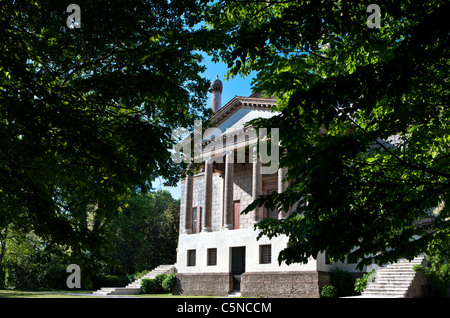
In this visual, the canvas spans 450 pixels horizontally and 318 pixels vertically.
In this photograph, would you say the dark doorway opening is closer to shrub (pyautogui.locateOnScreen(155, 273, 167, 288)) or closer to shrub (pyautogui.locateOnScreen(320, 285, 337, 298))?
shrub (pyautogui.locateOnScreen(155, 273, 167, 288))

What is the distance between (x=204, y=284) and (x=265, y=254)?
570cm

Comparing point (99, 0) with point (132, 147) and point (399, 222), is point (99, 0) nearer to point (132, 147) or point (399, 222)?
point (132, 147)

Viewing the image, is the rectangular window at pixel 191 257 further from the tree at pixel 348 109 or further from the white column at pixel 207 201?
the tree at pixel 348 109

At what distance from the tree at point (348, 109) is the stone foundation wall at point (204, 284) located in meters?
22.0

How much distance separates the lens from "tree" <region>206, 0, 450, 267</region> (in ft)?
15.1

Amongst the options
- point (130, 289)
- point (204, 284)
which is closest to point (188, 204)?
point (204, 284)

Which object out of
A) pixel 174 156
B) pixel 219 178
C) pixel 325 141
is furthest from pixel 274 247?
pixel 325 141

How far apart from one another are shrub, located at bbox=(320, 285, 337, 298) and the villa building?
1.66ft

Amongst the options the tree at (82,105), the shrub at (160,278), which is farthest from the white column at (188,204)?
the tree at (82,105)

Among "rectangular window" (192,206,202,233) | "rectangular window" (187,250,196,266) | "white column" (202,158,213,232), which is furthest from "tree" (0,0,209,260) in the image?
"rectangular window" (192,206,202,233)

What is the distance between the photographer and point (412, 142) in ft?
25.7

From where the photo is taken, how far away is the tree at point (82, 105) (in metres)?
6.34

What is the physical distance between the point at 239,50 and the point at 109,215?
18.1 feet

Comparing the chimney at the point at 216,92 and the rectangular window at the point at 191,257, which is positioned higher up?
the chimney at the point at 216,92
